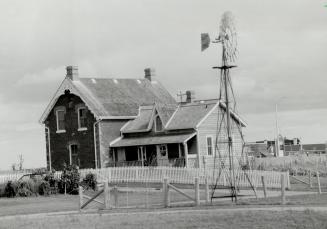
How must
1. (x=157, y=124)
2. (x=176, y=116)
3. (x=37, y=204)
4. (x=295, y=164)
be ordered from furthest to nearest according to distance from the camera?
(x=295, y=164) → (x=157, y=124) → (x=176, y=116) → (x=37, y=204)

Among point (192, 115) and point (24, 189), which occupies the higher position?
point (192, 115)

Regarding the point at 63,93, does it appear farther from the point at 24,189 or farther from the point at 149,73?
the point at 24,189

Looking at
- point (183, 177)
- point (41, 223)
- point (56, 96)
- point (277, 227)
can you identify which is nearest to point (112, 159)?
point (56, 96)

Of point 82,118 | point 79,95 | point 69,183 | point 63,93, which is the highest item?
point 63,93

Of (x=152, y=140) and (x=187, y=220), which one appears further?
(x=152, y=140)

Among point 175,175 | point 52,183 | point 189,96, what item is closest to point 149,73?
point 189,96

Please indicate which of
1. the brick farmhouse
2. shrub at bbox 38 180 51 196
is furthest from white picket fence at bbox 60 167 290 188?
the brick farmhouse

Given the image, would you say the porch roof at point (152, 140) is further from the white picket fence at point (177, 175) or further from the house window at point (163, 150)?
the white picket fence at point (177, 175)

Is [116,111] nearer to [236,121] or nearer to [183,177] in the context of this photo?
[236,121]

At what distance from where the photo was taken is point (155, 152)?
47.9 meters

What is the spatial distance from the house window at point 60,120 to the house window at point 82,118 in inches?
65.1

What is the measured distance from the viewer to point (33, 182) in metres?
37.7

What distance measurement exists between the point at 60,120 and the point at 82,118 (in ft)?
8.21

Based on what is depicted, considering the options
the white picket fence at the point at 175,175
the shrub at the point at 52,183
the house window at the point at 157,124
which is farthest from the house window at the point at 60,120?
the shrub at the point at 52,183
